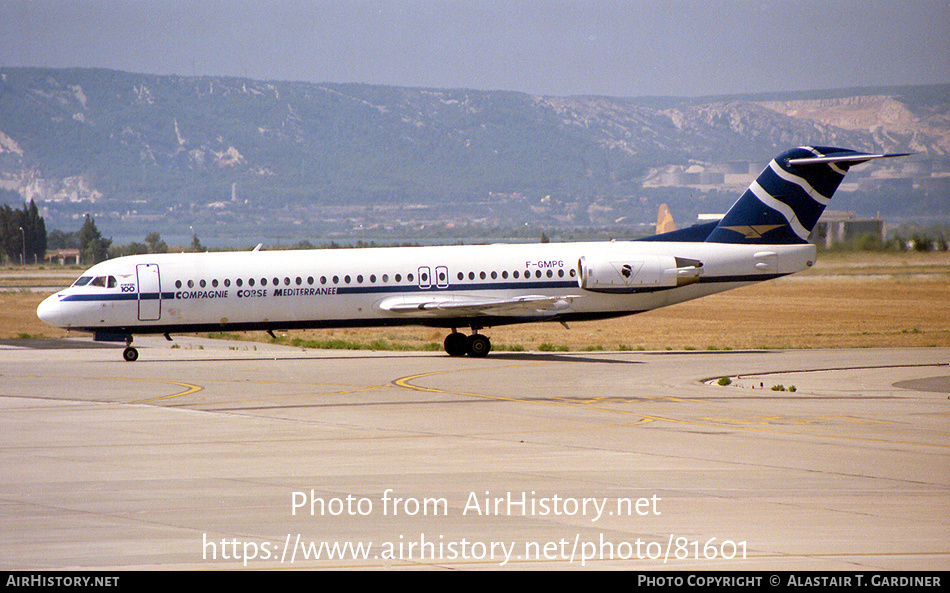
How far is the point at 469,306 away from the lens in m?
33.4

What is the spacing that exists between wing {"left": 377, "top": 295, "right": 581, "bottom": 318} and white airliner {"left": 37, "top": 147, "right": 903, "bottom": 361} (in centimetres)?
4

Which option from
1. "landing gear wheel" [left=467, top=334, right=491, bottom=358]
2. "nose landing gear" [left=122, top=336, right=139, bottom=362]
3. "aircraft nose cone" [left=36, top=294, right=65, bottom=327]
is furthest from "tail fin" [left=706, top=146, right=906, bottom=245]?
"aircraft nose cone" [left=36, top=294, right=65, bottom=327]

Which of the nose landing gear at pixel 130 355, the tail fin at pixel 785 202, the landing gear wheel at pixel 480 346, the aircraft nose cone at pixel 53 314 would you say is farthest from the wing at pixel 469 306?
the aircraft nose cone at pixel 53 314

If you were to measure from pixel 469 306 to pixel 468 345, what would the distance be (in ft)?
5.39

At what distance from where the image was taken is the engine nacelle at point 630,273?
112ft

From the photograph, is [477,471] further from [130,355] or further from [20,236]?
[20,236]

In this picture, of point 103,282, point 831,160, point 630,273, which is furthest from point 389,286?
point 831,160

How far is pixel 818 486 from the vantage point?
529 inches

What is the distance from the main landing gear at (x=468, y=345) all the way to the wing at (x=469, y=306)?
37.7 inches

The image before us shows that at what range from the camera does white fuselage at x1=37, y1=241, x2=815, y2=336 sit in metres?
32.8

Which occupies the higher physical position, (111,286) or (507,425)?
(111,286)

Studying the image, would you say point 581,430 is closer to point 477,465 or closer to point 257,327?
point 477,465

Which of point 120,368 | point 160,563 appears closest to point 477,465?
point 160,563

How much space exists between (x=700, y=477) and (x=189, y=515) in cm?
644
